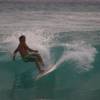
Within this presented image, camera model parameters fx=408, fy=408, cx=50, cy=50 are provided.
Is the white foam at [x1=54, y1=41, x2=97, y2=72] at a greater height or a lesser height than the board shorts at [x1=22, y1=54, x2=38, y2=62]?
lesser

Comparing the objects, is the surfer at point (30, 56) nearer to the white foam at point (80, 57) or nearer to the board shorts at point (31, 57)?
the board shorts at point (31, 57)

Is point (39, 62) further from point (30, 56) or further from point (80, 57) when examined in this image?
point (80, 57)

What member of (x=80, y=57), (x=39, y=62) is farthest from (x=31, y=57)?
(x=80, y=57)

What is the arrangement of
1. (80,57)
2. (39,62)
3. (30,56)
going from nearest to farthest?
(30,56) → (39,62) → (80,57)

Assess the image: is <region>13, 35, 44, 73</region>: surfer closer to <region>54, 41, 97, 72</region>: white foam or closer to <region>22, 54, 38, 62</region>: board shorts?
<region>22, 54, 38, 62</region>: board shorts

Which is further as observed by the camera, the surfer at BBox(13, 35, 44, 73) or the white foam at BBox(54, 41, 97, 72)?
the white foam at BBox(54, 41, 97, 72)

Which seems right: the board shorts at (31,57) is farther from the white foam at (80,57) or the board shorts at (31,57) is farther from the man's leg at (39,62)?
the white foam at (80,57)

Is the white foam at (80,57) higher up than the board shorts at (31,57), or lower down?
lower down

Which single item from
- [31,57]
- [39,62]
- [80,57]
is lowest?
[80,57]

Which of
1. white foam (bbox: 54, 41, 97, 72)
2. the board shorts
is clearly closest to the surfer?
the board shorts

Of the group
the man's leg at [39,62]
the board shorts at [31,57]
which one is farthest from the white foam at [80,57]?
the board shorts at [31,57]

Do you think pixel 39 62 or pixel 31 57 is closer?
pixel 31 57

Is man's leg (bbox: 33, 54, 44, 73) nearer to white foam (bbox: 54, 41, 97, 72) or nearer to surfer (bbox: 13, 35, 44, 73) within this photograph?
surfer (bbox: 13, 35, 44, 73)

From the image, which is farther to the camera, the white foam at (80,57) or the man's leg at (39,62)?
the white foam at (80,57)
